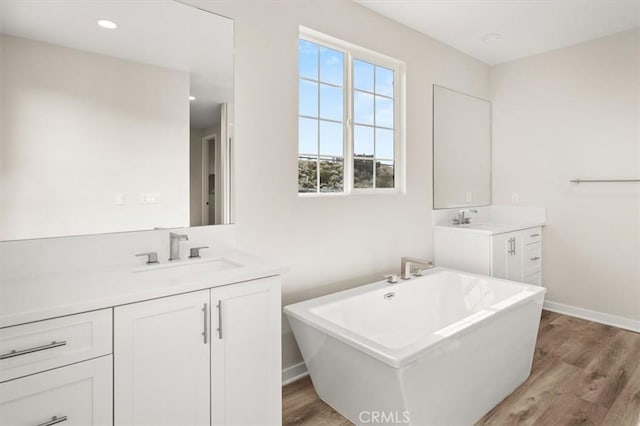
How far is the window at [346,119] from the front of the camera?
2584 mm

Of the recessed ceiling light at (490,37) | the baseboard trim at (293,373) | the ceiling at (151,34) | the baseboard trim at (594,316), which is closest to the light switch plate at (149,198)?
the ceiling at (151,34)

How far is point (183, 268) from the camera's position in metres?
1.80

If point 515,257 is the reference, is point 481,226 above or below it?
above

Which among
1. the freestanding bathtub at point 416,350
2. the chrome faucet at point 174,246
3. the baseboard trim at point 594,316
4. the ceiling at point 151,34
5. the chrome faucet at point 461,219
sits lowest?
the baseboard trim at point 594,316

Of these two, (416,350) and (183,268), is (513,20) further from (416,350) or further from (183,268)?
(183,268)

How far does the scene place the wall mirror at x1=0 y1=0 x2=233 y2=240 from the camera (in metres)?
1.51

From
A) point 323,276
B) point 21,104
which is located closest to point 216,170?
point 21,104

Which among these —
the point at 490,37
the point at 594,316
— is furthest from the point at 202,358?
the point at 594,316

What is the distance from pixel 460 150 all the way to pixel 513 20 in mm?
1179

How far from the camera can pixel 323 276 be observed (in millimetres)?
2588

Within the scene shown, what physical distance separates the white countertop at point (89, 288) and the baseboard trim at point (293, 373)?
1019 millimetres

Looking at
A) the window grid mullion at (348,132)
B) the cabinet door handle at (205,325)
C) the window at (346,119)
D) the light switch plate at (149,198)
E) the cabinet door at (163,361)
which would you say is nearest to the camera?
the cabinet door at (163,361)

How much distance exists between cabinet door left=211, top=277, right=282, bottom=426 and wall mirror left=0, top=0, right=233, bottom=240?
2.09 ft

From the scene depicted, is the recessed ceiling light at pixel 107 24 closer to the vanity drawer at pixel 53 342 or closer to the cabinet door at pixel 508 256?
the vanity drawer at pixel 53 342
